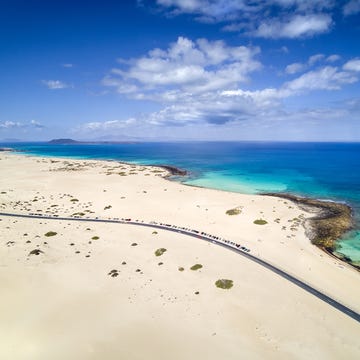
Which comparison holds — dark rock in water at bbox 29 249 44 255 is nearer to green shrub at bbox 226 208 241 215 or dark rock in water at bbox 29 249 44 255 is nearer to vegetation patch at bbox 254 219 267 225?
green shrub at bbox 226 208 241 215

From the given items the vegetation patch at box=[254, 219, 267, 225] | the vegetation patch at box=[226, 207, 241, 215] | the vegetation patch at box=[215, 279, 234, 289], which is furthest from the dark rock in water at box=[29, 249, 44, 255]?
the vegetation patch at box=[254, 219, 267, 225]

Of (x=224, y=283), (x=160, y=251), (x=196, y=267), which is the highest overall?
(x=160, y=251)

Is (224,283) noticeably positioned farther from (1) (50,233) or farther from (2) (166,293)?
(1) (50,233)

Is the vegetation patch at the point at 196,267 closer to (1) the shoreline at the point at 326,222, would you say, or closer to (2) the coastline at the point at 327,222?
(1) the shoreline at the point at 326,222

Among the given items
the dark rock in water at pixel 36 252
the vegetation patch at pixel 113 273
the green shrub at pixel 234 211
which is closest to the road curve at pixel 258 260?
the dark rock in water at pixel 36 252

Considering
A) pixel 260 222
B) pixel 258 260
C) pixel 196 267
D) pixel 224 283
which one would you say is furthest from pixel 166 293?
pixel 260 222

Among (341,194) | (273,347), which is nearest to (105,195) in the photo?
(273,347)
